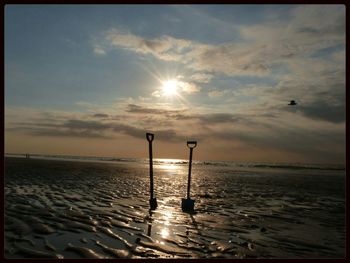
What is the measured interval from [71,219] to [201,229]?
4.30 meters

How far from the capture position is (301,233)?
10.9 metres

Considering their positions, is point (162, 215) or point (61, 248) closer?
point (61, 248)

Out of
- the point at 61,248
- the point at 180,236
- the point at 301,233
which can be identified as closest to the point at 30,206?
the point at 61,248

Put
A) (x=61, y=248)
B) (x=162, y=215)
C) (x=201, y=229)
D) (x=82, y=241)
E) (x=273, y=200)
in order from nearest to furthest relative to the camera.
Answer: (x=61, y=248)
(x=82, y=241)
(x=201, y=229)
(x=162, y=215)
(x=273, y=200)

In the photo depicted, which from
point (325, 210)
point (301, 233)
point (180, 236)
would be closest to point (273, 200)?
point (325, 210)

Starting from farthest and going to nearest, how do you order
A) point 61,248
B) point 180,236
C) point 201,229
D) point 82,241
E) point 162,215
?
point 162,215 → point 201,229 → point 180,236 → point 82,241 → point 61,248

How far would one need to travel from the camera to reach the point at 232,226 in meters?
11.3

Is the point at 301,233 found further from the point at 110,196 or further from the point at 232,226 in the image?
the point at 110,196

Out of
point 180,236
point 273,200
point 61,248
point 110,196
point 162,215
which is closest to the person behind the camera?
point 61,248

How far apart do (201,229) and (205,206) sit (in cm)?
502

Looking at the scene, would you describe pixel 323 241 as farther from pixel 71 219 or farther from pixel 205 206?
pixel 71 219

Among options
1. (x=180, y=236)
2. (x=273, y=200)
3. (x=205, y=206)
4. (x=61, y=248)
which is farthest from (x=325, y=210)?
(x=61, y=248)

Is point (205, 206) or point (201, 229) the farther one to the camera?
point (205, 206)

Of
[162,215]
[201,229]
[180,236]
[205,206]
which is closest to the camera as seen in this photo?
[180,236]
